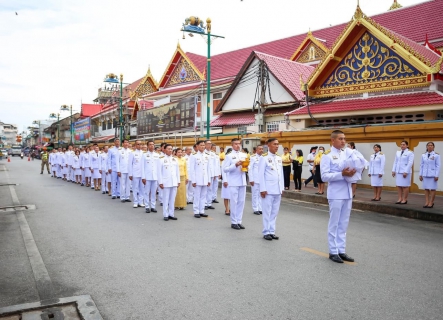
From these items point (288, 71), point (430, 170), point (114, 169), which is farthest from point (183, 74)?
point (430, 170)

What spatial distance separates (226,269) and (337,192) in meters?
2.00

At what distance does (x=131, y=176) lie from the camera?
11.9 m

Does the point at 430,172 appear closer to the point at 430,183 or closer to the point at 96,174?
the point at 430,183

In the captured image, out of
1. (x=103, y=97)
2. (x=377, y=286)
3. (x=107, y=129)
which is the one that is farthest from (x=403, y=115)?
(x=103, y=97)

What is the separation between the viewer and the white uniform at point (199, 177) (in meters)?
9.82

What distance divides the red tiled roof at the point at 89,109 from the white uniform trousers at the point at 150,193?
62396 mm

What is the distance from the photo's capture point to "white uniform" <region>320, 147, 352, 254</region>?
5625mm

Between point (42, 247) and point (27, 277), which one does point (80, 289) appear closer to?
point (27, 277)

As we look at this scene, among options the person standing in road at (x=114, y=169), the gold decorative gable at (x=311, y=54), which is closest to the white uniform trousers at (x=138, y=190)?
the person standing in road at (x=114, y=169)

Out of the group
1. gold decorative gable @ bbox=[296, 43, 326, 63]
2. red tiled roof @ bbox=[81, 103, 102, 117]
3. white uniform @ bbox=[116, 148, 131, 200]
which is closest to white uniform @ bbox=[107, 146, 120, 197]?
white uniform @ bbox=[116, 148, 131, 200]

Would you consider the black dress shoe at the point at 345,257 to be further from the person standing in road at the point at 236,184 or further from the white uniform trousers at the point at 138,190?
the white uniform trousers at the point at 138,190

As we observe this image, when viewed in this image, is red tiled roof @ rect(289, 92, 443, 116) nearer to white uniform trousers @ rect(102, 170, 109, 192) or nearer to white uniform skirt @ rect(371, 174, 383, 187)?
white uniform skirt @ rect(371, 174, 383, 187)

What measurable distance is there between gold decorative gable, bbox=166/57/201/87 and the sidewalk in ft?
61.2

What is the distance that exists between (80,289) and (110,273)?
58cm
